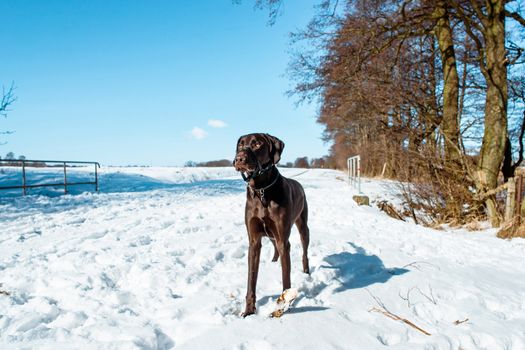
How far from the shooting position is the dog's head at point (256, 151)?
2361 mm

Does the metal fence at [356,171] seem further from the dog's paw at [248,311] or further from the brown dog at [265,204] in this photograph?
the dog's paw at [248,311]

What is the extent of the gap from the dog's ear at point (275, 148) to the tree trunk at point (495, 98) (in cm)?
591

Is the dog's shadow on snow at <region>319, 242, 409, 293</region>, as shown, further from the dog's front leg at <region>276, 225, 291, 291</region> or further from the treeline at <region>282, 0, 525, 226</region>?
the treeline at <region>282, 0, 525, 226</region>

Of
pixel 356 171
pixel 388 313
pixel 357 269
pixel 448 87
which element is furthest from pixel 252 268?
pixel 356 171

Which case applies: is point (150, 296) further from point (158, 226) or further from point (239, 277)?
point (158, 226)

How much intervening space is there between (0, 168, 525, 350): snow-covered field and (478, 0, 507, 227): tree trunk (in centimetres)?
173

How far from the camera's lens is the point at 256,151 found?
2.55 metres

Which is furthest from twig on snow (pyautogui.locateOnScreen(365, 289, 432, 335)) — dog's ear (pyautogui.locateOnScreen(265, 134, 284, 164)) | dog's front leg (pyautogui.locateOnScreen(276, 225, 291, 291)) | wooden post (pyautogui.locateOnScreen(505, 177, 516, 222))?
wooden post (pyautogui.locateOnScreen(505, 177, 516, 222))

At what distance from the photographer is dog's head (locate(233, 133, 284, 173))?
2361 millimetres

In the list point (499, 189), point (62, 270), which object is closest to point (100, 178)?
point (62, 270)

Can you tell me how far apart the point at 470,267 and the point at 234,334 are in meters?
3.21

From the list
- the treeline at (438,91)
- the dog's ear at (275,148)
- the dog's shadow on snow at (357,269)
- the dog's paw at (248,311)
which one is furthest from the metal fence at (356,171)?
the dog's paw at (248,311)

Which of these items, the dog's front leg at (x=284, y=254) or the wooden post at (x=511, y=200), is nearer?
the dog's front leg at (x=284, y=254)

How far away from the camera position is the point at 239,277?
326 cm
